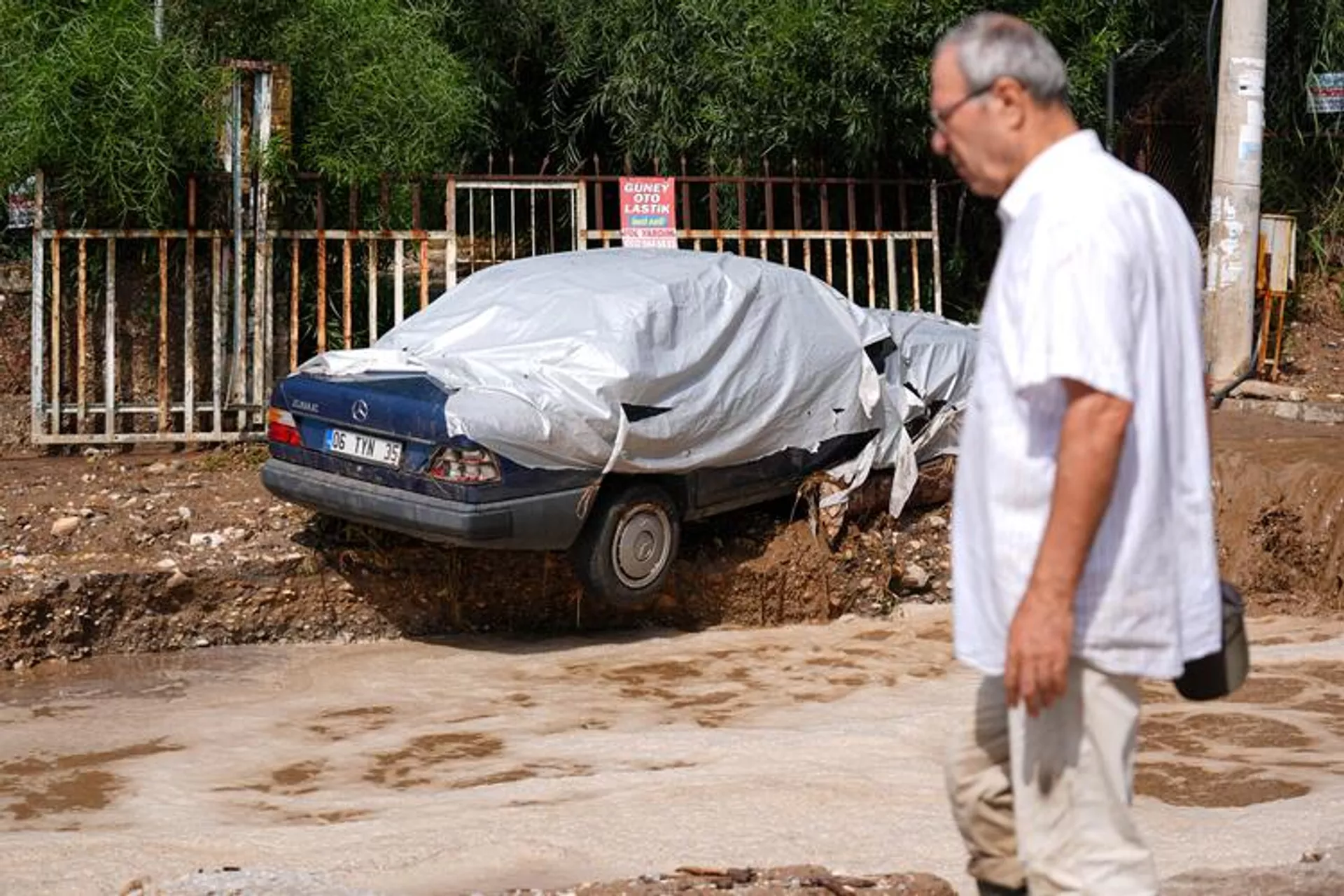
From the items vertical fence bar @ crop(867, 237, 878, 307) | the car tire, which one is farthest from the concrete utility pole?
the car tire

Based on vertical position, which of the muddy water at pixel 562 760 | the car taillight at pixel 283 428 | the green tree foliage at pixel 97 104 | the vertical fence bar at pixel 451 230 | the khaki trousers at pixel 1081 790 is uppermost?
the green tree foliage at pixel 97 104

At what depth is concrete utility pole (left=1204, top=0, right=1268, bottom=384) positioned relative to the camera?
484 inches

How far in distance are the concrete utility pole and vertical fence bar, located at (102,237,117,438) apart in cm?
720

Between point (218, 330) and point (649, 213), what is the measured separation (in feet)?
9.72

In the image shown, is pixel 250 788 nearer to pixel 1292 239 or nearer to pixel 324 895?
pixel 324 895

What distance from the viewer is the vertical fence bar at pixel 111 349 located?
1088 cm

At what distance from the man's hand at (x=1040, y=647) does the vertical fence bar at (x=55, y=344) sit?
9.00 meters

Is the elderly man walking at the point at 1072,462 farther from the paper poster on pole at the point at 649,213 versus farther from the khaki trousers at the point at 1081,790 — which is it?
the paper poster on pole at the point at 649,213

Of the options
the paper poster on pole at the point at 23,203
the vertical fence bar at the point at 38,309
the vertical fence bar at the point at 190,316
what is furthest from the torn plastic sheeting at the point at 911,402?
the paper poster on pole at the point at 23,203

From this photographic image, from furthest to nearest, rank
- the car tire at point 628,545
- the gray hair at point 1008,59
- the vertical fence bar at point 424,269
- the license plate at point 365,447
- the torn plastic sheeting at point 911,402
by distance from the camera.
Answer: the vertical fence bar at point 424,269 < the torn plastic sheeting at point 911,402 < the car tire at point 628,545 < the license plate at point 365,447 < the gray hair at point 1008,59

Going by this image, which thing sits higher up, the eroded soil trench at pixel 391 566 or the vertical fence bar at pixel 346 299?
the vertical fence bar at pixel 346 299

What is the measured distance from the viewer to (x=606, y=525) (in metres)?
8.64

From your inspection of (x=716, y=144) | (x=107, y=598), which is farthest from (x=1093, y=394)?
(x=716, y=144)

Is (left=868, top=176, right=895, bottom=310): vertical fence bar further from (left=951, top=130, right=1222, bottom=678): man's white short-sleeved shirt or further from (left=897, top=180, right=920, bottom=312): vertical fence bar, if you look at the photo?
(left=951, top=130, right=1222, bottom=678): man's white short-sleeved shirt
